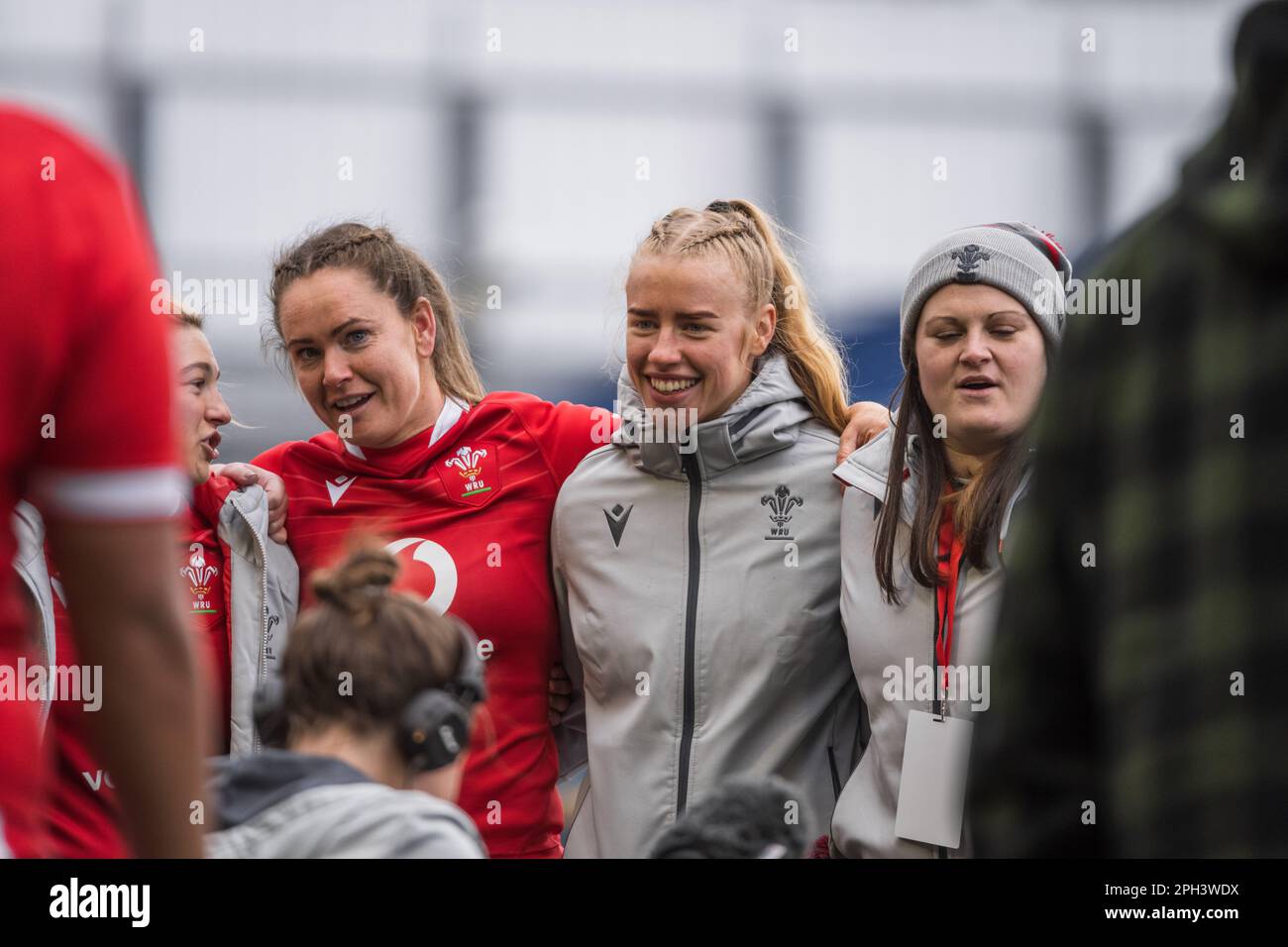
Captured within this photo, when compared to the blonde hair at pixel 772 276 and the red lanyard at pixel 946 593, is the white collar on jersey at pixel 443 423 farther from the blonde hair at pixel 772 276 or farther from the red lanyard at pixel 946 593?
the red lanyard at pixel 946 593

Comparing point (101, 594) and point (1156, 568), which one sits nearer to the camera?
point (1156, 568)

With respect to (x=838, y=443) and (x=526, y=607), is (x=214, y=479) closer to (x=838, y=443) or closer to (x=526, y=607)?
(x=526, y=607)

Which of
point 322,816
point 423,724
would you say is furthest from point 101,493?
point 423,724

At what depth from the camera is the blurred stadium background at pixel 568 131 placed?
402cm

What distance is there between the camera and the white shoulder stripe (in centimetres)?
90

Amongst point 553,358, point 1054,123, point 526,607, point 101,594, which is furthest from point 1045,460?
point 1054,123

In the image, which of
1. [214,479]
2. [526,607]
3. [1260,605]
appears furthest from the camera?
[214,479]

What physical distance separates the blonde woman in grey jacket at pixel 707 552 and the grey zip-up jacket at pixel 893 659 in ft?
0.35

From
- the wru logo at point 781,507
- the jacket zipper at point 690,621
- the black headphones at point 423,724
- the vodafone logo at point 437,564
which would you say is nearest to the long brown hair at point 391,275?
the vodafone logo at point 437,564

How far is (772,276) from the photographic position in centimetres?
255

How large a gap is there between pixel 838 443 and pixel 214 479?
119cm

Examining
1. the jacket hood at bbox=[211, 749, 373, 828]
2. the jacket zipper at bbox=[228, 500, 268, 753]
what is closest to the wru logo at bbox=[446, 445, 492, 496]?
the jacket zipper at bbox=[228, 500, 268, 753]

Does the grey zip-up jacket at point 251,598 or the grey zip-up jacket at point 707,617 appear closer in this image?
the grey zip-up jacket at point 707,617

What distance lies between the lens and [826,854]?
221 cm
